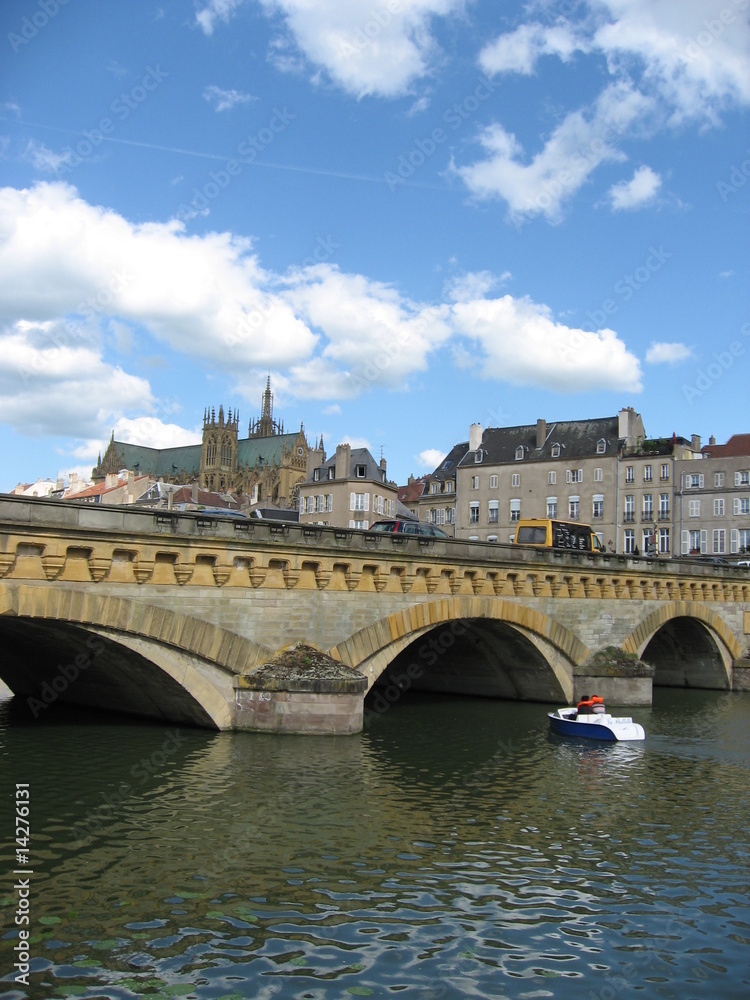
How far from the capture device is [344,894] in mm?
12766

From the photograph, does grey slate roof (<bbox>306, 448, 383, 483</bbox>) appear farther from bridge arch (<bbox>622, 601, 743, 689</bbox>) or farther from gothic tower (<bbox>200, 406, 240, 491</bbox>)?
gothic tower (<bbox>200, 406, 240, 491</bbox>)

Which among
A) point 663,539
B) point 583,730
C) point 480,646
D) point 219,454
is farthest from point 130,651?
point 219,454

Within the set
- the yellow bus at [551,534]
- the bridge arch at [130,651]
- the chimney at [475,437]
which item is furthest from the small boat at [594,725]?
the chimney at [475,437]

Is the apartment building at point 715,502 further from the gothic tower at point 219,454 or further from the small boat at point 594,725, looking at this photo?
the gothic tower at point 219,454

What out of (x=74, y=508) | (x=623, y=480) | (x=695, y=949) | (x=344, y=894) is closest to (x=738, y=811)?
(x=695, y=949)

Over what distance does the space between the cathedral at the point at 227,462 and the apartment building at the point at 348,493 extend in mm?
57314

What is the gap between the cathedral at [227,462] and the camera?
14362cm

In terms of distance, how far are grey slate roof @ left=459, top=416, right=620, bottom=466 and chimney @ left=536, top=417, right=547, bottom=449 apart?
0.89 ft

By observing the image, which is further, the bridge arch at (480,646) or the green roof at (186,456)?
the green roof at (186,456)

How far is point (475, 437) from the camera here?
80.8 m

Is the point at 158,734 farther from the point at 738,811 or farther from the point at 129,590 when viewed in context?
the point at 738,811

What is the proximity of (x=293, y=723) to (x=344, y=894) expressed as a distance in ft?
32.2

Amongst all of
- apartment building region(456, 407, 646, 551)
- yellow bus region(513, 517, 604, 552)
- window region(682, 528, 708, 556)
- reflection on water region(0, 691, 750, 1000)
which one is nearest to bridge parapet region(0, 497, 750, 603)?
yellow bus region(513, 517, 604, 552)

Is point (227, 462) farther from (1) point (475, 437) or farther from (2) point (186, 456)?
(1) point (475, 437)
